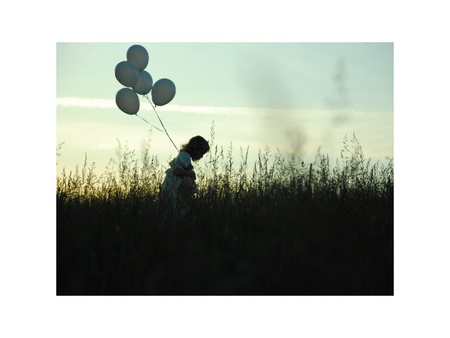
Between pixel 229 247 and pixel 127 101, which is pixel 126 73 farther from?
pixel 229 247

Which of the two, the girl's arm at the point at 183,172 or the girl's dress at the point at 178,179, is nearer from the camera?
the girl's dress at the point at 178,179

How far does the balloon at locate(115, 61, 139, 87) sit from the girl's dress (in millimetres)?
817

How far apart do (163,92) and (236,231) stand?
5.42ft

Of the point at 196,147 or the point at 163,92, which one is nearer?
the point at 163,92

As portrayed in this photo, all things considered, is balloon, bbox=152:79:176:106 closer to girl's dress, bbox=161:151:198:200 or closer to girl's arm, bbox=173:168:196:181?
girl's dress, bbox=161:151:198:200

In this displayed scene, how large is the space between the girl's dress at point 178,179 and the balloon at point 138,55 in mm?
910

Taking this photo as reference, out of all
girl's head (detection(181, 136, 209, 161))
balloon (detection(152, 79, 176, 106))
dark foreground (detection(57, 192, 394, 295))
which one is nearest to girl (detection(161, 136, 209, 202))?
girl's head (detection(181, 136, 209, 161))

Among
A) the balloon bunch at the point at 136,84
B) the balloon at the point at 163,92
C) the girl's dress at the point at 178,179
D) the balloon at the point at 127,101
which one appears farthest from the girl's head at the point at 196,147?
the balloon at the point at 127,101

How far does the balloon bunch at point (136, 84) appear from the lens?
15.3ft

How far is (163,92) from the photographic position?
4.93 meters

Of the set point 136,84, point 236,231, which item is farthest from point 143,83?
point 236,231

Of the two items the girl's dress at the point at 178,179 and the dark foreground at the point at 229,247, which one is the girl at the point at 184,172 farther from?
the dark foreground at the point at 229,247

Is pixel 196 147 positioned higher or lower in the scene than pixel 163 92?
lower
